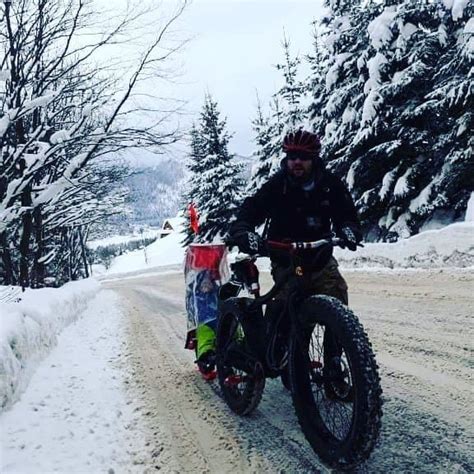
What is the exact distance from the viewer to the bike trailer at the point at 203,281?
182 inches

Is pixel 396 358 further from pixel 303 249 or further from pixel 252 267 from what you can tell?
pixel 303 249

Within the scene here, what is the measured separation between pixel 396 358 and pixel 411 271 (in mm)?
5897

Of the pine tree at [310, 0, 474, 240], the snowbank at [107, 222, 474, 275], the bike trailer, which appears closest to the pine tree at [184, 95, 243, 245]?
the pine tree at [310, 0, 474, 240]

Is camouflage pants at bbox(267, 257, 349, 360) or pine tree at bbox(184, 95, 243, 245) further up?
pine tree at bbox(184, 95, 243, 245)

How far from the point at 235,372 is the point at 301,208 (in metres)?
1.40

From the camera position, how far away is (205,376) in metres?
4.53

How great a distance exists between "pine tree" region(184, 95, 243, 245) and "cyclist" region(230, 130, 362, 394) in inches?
1065

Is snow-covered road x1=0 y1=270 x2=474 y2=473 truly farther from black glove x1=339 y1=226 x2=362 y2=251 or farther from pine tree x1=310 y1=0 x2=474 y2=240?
pine tree x1=310 y1=0 x2=474 y2=240

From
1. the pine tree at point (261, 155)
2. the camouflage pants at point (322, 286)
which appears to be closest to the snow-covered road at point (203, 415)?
the camouflage pants at point (322, 286)

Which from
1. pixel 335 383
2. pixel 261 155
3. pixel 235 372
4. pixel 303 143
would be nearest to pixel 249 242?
pixel 303 143

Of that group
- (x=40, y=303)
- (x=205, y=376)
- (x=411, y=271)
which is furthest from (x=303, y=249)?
(x=411, y=271)

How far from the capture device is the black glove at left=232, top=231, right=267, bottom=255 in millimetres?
3115

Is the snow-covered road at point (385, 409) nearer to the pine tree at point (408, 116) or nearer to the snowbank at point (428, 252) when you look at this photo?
the snowbank at point (428, 252)

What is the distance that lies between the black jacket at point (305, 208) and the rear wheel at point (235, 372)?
772 millimetres
